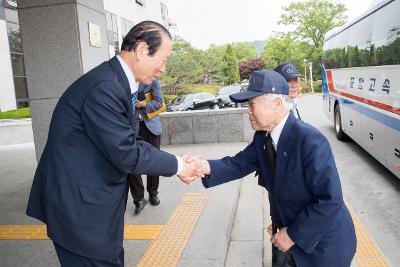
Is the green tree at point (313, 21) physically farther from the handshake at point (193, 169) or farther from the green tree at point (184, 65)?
the handshake at point (193, 169)

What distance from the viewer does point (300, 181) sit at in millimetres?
2174

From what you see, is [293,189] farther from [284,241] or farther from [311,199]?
[284,241]

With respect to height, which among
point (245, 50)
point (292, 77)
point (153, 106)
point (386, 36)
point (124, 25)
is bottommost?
point (153, 106)

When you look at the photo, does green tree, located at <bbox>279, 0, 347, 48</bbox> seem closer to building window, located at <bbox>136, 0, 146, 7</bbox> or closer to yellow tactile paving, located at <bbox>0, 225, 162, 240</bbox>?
building window, located at <bbox>136, 0, 146, 7</bbox>

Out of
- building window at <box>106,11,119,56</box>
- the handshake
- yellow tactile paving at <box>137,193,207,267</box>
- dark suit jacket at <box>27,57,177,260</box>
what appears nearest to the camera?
dark suit jacket at <box>27,57,177,260</box>

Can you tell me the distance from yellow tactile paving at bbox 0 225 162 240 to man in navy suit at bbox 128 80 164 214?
21.7 inches

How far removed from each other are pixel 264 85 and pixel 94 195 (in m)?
1.15

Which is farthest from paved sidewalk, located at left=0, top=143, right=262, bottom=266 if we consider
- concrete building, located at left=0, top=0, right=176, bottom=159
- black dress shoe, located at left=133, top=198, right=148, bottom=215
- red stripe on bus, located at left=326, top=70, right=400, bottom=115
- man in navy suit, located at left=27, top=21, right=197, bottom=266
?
red stripe on bus, located at left=326, top=70, right=400, bottom=115

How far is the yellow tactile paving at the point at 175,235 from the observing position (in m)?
3.78

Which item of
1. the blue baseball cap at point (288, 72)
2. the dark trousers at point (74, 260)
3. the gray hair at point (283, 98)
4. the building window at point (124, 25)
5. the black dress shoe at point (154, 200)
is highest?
the building window at point (124, 25)

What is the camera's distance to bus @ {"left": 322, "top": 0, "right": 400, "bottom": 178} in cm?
641

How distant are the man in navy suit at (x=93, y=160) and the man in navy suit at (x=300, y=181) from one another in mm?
715

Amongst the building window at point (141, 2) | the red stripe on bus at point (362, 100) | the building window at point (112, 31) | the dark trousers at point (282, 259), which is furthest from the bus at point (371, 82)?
the building window at point (141, 2)

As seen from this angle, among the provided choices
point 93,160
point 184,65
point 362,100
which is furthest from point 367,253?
point 184,65
